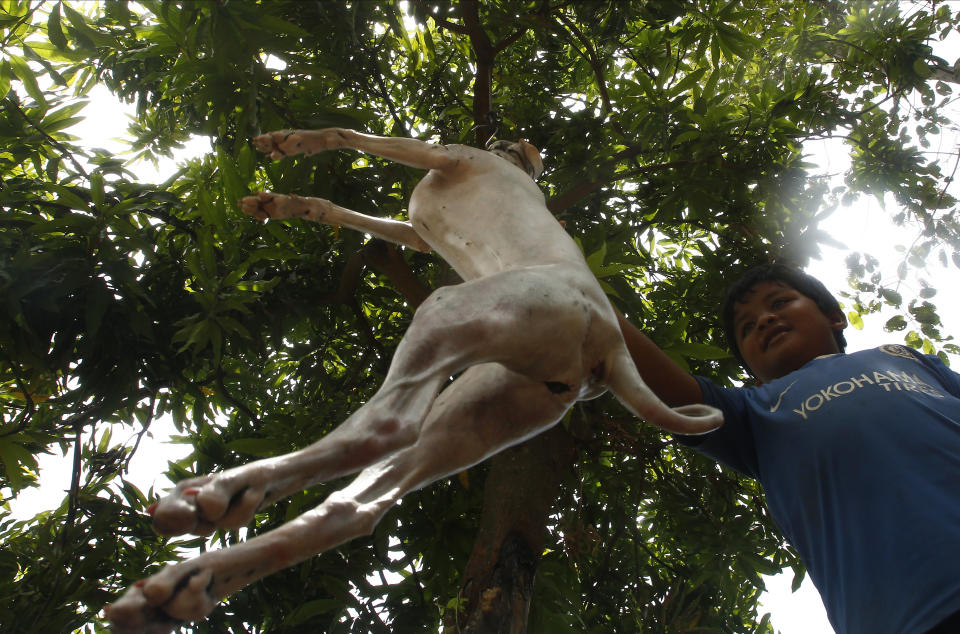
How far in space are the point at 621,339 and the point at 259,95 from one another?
7.41 feet

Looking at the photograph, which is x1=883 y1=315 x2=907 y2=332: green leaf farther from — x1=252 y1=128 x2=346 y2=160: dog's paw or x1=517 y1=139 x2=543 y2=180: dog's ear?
x1=252 y1=128 x2=346 y2=160: dog's paw

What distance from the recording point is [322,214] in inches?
111

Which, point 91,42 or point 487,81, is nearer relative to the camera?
point 91,42

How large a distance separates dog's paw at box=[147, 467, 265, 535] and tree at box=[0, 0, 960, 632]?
1.54m

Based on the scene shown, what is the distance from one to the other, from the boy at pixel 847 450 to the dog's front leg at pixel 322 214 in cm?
96

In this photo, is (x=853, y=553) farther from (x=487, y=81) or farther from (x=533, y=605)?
(x=487, y=81)

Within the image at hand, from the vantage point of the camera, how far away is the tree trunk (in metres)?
2.81

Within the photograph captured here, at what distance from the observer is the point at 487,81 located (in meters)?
4.40

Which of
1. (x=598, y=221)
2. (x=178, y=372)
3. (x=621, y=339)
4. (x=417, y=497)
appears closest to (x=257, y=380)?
(x=178, y=372)

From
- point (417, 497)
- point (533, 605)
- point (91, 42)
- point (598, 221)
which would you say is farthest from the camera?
point (598, 221)

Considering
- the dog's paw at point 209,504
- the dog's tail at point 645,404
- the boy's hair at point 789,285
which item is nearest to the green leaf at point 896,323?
the boy's hair at point 789,285

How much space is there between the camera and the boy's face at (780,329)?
308 cm

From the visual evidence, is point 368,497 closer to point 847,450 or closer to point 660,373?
point 660,373

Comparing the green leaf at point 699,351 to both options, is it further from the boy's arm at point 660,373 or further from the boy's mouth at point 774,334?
the boy's arm at point 660,373
